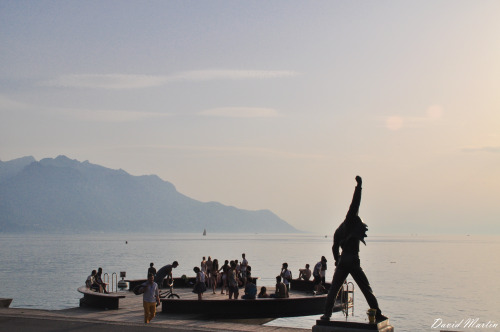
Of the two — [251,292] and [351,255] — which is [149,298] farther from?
[351,255]

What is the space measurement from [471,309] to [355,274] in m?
36.9

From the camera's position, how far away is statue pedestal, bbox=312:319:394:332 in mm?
15052

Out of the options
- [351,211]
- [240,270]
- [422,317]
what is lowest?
[422,317]

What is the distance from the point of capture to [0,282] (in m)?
68.4

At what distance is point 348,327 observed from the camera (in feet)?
50.0

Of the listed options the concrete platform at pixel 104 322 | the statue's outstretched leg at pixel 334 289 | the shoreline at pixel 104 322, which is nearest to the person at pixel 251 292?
the concrete platform at pixel 104 322

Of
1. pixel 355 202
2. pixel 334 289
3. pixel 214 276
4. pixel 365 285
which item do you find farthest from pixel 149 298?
pixel 214 276

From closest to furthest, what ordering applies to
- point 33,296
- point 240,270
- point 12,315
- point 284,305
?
1. point 12,315
2. point 284,305
3. point 240,270
4. point 33,296

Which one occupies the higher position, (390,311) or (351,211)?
(351,211)

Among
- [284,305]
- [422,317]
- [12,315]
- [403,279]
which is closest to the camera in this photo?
[12,315]

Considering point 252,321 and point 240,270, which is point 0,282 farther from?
point 252,321

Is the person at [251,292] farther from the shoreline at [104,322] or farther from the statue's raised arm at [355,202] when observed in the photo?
the statue's raised arm at [355,202]

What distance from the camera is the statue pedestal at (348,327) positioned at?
15052 millimetres

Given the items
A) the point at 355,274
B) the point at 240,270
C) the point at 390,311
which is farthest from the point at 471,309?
the point at 355,274
